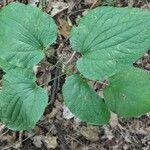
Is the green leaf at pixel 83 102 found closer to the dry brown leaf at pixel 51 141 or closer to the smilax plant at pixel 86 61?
the smilax plant at pixel 86 61

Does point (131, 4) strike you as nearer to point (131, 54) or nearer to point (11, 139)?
point (131, 54)

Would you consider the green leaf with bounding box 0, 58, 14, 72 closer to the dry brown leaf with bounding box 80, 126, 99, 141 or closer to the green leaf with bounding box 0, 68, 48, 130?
the green leaf with bounding box 0, 68, 48, 130

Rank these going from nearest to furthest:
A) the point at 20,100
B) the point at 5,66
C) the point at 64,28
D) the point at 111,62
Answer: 1. the point at 111,62
2. the point at 20,100
3. the point at 5,66
4. the point at 64,28

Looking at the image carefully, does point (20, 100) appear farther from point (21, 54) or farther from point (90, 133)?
point (90, 133)

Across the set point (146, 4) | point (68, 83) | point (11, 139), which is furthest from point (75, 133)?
point (146, 4)

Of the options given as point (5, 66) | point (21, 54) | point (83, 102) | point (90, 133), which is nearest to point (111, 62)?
point (83, 102)

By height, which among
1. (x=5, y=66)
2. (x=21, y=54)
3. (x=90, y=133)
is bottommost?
(x=90, y=133)

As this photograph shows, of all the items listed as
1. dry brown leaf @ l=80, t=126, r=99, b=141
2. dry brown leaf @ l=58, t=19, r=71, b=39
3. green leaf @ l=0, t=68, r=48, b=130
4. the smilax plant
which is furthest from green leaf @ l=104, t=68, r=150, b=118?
dry brown leaf @ l=58, t=19, r=71, b=39
